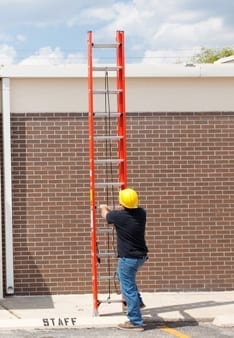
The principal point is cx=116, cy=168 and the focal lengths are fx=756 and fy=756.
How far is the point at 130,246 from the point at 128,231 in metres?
0.19

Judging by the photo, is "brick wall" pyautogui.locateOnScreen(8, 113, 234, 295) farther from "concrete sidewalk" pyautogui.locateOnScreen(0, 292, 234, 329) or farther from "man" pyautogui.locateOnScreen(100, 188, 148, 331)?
"man" pyautogui.locateOnScreen(100, 188, 148, 331)

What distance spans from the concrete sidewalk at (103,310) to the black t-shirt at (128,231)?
3.52 ft

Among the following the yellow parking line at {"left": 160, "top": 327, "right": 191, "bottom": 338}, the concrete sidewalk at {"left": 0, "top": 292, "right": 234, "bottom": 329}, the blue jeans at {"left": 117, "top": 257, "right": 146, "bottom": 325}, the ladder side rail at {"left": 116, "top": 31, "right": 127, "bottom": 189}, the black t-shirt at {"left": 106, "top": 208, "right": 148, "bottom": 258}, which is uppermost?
the ladder side rail at {"left": 116, "top": 31, "right": 127, "bottom": 189}

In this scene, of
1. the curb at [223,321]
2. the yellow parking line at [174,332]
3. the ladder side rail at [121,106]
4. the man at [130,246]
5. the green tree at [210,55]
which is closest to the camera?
the yellow parking line at [174,332]

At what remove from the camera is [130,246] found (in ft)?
30.7

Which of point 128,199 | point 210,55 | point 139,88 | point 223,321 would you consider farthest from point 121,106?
point 210,55

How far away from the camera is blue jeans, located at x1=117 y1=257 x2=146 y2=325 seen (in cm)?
938

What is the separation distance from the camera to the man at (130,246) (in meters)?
9.36

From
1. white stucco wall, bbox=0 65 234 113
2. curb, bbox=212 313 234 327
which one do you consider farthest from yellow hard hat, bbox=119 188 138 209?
white stucco wall, bbox=0 65 234 113

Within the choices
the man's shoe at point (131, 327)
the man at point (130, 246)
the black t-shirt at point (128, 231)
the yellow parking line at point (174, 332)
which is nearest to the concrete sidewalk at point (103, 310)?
the man's shoe at point (131, 327)

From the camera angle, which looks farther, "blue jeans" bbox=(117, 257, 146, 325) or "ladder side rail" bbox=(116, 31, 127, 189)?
"ladder side rail" bbox=(116, 31, 127, 189)

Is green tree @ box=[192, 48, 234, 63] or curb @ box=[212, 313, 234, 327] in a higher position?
green tree @ box=[192, 48, 234, 63]

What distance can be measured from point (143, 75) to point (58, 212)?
2.55 metres

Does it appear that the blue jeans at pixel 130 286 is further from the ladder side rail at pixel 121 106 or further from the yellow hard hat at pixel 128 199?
the ladder side rail at pixel 121 106
